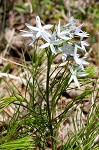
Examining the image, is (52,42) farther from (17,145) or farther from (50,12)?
(50,12)

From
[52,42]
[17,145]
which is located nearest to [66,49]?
[52,42]

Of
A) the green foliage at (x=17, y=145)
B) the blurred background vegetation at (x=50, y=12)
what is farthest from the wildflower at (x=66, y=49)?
the blurred background vegetation at (x=50, y=12)

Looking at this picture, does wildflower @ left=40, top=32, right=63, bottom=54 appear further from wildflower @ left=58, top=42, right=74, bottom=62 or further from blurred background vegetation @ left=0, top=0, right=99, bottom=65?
blurred background vegetation @ left=0, top=0, right=99, bottom=65

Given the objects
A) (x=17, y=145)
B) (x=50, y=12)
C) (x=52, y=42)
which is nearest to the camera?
(x=52, y=42)

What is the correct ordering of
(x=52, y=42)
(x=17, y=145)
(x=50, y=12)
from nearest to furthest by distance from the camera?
(x=52, y=42), (x=17, y=145), (x=50, y=12)

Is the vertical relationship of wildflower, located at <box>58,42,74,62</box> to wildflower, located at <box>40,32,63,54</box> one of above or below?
below

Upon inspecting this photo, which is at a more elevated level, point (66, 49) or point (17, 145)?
point (66, 49)

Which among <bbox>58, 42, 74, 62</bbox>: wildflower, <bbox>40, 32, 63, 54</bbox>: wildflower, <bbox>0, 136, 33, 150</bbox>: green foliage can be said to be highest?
<bbox>40, 32, 63, 54</bbox>: wildflower

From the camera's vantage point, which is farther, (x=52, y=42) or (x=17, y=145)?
(x=17, y=145)

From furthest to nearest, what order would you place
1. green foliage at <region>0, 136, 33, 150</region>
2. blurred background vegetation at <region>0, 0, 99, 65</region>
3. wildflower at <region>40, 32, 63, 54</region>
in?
blurred background vegetation at <region>0, 0, 99, 65</region> < green foliage at <region>0, 136, 33, 150</region> < wildflower at <region>40, 32, 63, 54</region>

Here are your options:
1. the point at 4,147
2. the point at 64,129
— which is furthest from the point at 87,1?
the point at 4,147

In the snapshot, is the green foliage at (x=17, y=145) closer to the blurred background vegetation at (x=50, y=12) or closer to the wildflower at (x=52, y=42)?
the wildflower at (x=52, y=42)

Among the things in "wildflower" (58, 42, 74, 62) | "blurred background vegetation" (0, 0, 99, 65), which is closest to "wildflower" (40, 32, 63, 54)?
"wildflower" (58, 42, 74, 62)
